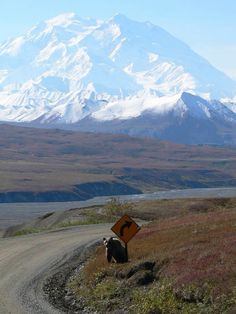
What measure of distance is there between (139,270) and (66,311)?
397cm

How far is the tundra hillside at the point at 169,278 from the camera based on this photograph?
2253cm

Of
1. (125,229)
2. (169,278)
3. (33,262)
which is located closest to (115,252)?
(125,229)

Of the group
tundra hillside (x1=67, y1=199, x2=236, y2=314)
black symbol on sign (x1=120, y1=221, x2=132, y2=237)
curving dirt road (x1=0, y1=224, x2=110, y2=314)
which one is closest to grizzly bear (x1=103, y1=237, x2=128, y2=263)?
tundra hillside (x1=67, y1=199, x2=236, y2=314)

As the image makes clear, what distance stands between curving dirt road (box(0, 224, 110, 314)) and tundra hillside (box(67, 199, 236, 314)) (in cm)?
152

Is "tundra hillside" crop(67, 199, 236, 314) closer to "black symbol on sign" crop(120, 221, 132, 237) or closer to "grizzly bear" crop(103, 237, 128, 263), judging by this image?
"grizzly bear" crop(103, 237, 128, 263)

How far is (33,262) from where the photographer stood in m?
35.8

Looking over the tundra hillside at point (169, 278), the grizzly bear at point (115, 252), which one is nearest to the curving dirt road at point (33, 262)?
the tundra hillside at point (169, 278)

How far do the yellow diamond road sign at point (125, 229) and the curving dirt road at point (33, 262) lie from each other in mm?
3681

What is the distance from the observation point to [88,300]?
85.1 ft

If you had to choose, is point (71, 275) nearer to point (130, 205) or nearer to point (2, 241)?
point (2, 241)

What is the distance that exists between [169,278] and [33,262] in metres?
12.1

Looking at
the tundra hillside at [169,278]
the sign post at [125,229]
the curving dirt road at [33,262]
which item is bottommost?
the curving dirt road at [33,262]

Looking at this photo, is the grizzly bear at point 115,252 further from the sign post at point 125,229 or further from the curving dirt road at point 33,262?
the curving dirt road at point 33,262

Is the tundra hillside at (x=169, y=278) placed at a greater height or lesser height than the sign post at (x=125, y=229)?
lesser
